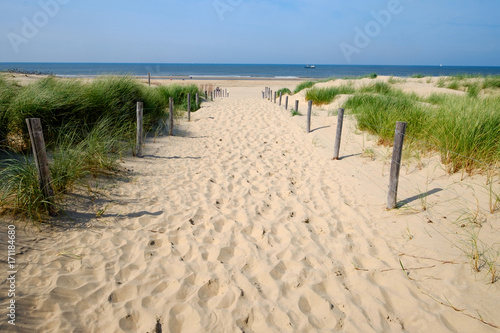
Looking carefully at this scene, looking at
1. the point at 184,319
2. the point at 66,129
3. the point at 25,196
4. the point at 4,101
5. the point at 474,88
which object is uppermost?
the point at 474,88

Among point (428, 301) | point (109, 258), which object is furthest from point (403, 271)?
point (109, 258)

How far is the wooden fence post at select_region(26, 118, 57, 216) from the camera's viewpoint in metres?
3.28

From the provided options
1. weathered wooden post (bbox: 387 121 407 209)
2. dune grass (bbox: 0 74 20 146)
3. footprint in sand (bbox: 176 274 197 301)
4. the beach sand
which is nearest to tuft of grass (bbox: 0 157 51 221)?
the beach sand

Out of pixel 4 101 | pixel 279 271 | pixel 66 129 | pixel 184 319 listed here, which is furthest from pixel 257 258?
pixel 4 101

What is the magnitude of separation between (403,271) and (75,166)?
4.25 meters

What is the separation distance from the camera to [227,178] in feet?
18.2

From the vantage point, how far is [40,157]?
11.0 feet

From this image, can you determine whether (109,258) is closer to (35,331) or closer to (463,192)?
(35,331)

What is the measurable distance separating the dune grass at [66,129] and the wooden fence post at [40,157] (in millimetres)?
73

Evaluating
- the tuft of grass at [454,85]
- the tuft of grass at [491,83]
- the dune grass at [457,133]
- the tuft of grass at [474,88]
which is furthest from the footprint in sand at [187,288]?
the tuft of grass at [454,85]

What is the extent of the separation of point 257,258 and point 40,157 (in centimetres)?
262

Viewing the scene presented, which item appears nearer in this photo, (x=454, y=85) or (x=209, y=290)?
(x=209, y=290)

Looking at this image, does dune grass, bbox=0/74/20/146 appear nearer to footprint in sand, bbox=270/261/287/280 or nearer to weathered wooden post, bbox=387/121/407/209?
footprint in sand, bbox=270/261/287/280

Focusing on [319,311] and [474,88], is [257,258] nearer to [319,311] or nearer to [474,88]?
[319,311]
